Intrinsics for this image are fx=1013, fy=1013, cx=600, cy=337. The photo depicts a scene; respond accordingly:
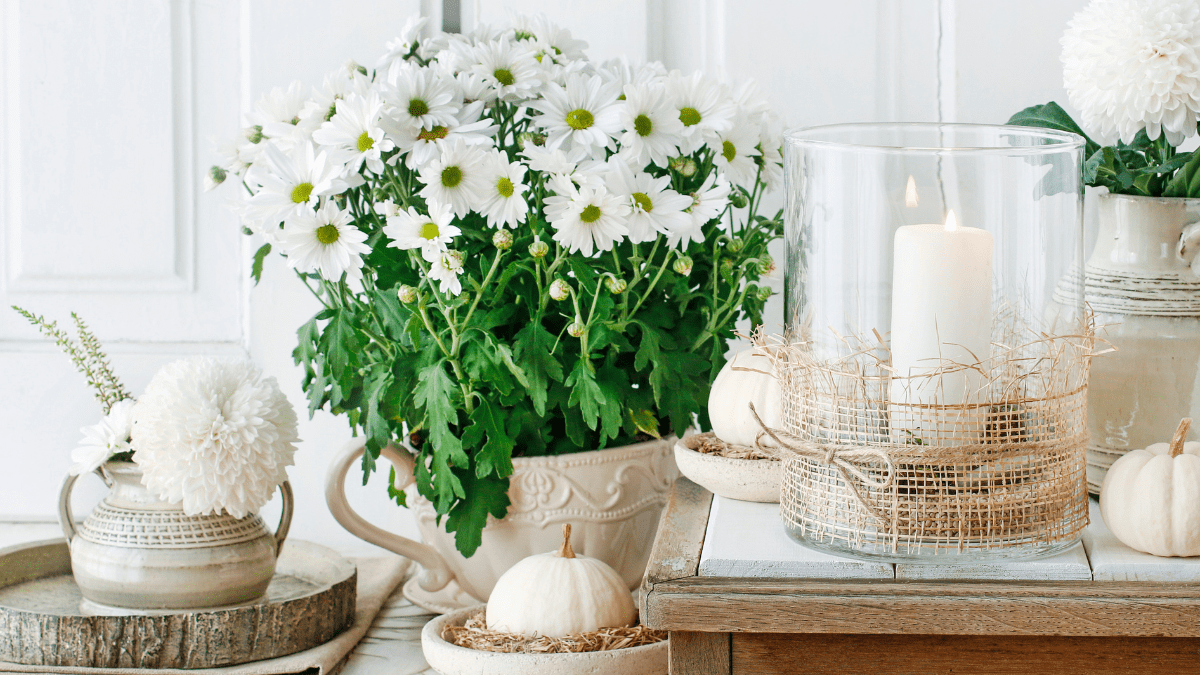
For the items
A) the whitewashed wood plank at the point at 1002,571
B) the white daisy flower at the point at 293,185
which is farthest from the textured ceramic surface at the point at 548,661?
the white daisy flower at the point at 293,185

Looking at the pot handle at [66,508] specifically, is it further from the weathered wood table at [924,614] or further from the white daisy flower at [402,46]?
the weathered wood table at [924,614]

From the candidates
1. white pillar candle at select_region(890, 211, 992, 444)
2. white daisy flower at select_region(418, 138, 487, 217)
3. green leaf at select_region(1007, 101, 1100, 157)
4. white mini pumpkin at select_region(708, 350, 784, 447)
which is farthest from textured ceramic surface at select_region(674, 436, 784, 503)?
green leaf at select_region(1007, 101, 1100, 157)

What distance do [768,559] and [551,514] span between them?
292 mm

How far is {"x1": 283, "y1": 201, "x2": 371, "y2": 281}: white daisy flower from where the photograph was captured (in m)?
0.72

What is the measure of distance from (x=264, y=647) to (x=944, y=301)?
1.87 feet

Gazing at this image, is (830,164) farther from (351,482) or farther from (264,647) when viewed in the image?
(351,482)

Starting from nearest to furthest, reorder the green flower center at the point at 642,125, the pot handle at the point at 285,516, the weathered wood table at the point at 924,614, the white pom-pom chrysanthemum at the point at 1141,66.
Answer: the weathered wood table at the point at 924,614 < the white pom-pom chrysanthemum at the point at 1141,66 < the green flower center at the point at 642,125 < the pot handle at the point at 285,516

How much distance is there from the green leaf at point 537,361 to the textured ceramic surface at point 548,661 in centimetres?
18

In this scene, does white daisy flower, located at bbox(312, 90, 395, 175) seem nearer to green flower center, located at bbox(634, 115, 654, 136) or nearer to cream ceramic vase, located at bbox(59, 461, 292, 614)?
green flower center, located at bbox(634, 115, 654, 136)

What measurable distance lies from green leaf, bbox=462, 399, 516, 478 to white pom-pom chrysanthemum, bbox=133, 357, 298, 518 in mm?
174

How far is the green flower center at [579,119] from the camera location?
76 centimetres

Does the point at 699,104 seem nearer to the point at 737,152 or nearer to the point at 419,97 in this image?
the point at 737,152

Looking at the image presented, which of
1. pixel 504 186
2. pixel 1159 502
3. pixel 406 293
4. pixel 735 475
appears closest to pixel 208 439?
pixel 406 293

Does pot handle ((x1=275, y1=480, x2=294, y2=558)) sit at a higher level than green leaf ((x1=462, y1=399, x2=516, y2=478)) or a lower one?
lower
